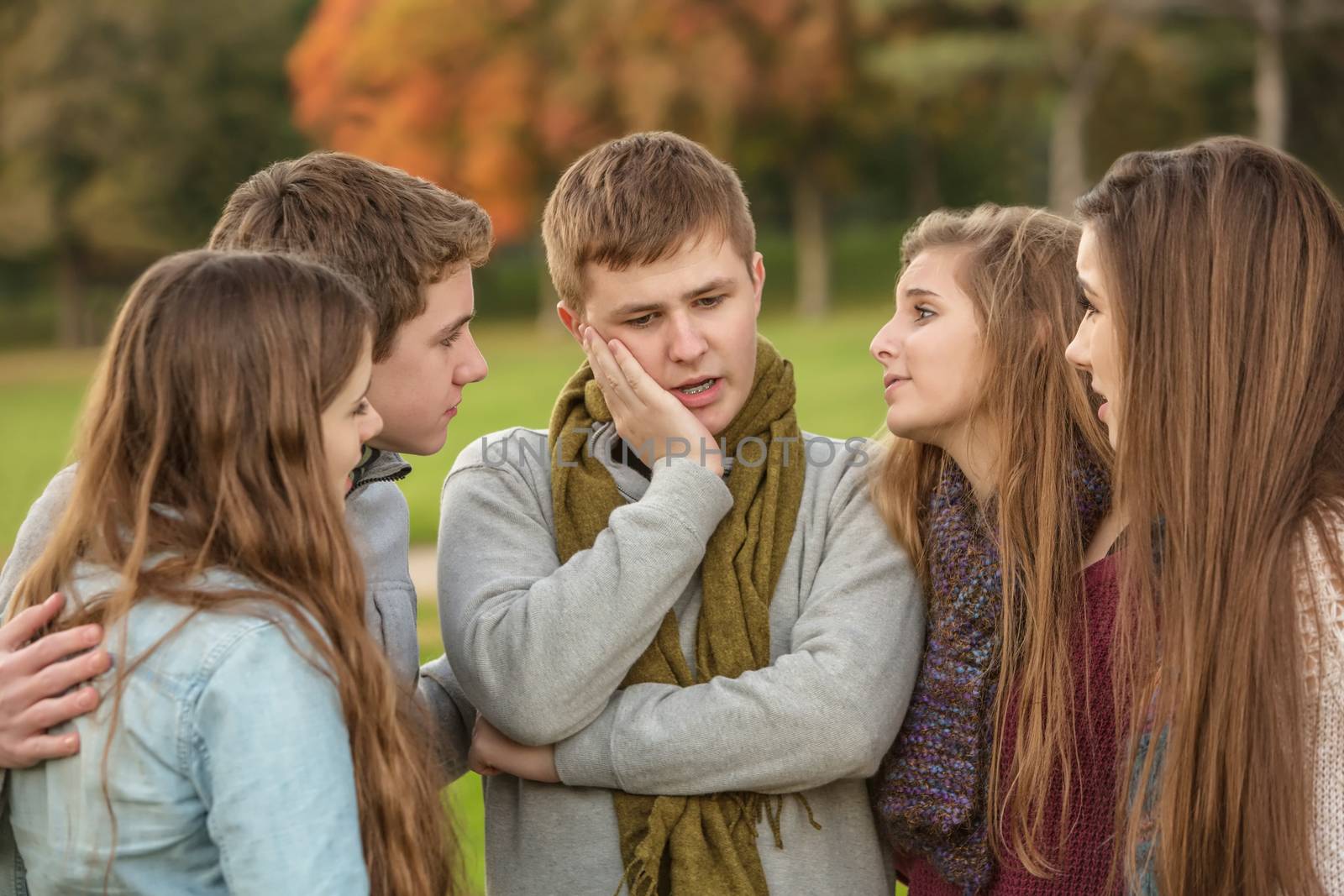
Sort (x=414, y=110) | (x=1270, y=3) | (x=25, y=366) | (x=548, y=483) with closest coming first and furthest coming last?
(x=548, y=483), (x=1270, y=3), (x=25, y=366), (x=414, y=110)

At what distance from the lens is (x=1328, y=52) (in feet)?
92.8

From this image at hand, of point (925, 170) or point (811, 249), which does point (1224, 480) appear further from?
point (925, 170)

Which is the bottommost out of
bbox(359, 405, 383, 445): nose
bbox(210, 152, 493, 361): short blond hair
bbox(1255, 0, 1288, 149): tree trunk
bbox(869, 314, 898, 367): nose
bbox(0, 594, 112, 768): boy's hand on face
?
bbox(0, 594, 112, 768): boy's hand on face

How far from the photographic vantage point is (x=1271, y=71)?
84.8ft

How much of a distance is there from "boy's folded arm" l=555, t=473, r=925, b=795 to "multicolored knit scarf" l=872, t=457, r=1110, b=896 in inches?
3.4

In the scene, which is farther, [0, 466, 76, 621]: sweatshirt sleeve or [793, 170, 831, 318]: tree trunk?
[793, 170, 831, 318]: tree trunk

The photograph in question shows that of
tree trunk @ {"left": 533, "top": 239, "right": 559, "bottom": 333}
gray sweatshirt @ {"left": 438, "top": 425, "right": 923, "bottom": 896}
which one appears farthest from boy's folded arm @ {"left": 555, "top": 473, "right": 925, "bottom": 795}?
tree trunk @ {"left": 533, "top": 239, "right": 559, "bottom": 333}

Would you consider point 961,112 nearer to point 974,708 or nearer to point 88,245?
point 88,245

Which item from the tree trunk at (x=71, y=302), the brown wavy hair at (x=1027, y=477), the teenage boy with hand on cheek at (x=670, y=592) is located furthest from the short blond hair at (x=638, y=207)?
the tree trunk at (x=71, y=302)

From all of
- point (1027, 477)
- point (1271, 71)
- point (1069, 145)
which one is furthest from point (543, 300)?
point (1027, 477)

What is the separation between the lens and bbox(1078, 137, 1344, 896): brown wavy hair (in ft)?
6.28

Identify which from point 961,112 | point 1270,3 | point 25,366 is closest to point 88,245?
point 25,366

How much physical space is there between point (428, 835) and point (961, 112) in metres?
31.8

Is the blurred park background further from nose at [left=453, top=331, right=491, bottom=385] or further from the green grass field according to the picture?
nose at [left=453, top=331, right=491, bottom=385]
